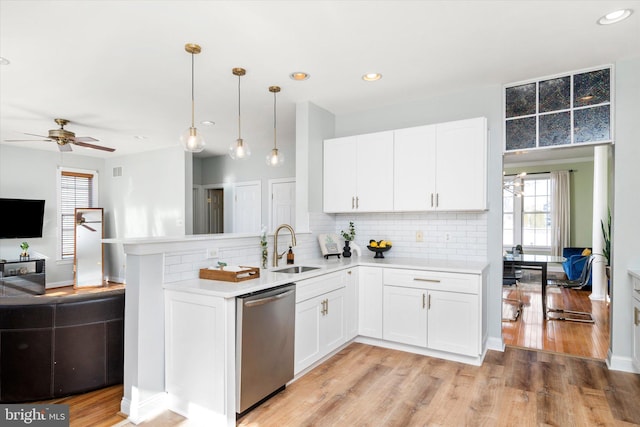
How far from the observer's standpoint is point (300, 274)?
2.93 m

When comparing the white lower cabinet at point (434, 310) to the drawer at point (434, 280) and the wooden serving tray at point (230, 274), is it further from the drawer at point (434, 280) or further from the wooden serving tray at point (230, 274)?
the wooden serving tray at point (230, 274)

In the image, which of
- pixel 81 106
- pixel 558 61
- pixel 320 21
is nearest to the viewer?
pixel 320 21

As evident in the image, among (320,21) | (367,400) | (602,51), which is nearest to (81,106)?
(320,21)

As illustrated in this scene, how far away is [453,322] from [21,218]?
7.40 metres

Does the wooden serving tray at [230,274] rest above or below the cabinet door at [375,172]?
below

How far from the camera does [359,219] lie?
4453 mm

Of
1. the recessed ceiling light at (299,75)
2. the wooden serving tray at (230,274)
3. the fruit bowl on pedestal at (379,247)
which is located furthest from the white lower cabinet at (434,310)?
the recessed ceiling light at (299,75)

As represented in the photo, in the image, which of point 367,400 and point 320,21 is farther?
point 367,400

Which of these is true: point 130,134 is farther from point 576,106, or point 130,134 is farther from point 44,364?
point 576,106

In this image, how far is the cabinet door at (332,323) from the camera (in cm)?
319

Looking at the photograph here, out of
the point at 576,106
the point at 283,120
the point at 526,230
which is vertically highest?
A: the point at 283,120

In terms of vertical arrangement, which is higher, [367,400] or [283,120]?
[283,120]

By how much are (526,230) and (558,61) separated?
15.0 feet

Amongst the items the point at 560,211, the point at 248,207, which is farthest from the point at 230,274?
the point at 560,211
